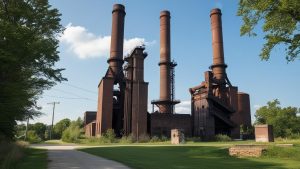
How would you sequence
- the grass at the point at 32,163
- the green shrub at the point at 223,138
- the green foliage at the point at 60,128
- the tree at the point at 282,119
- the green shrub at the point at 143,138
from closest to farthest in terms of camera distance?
1. the grass at the point at 32,163
2. the green shrub at the point at 223,138
3. the green shrub at the point at 143,138
4. the tree at the point at 282,119
5. the green foliage at the point at 60,128

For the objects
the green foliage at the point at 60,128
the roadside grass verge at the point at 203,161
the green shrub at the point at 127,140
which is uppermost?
the green foliage at the point at 60,128

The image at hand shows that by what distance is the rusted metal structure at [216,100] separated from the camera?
52.2 meters

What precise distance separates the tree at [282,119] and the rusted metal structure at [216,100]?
11.0m

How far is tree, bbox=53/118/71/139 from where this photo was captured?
94.1 metres

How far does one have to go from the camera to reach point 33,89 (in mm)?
21234

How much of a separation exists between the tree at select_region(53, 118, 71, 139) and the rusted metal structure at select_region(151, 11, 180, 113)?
146 ft

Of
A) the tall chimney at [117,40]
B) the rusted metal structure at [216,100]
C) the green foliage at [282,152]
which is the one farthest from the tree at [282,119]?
the green foliage at [282,152]

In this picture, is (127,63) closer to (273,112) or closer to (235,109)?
(235,109)

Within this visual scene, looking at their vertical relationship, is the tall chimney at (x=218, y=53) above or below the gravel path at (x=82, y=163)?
above

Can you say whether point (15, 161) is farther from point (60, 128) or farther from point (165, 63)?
point (60, 128)

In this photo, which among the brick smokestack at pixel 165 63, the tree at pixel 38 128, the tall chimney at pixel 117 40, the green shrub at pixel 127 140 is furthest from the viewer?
the tree at pixel 38 128

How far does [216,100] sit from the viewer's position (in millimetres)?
53031

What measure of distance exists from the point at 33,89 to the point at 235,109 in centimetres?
4225

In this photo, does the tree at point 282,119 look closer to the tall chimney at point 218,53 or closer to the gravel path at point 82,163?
the tall chimney at point 218,53
